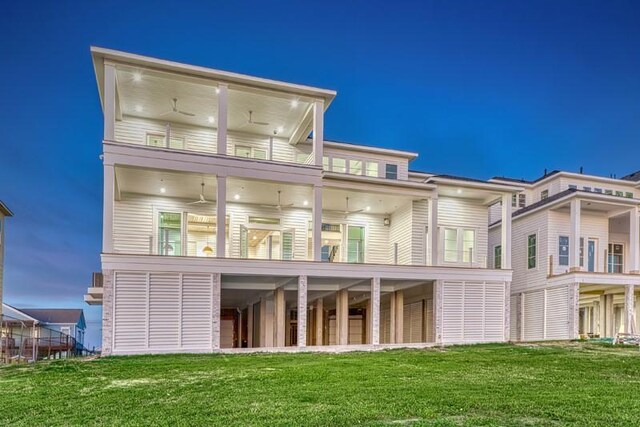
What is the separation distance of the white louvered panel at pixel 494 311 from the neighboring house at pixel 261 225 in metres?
0.06

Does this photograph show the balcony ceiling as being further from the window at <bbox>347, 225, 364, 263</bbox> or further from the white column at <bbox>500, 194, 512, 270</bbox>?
the white column at <bbox>500, 194, 512, 270</bbox>

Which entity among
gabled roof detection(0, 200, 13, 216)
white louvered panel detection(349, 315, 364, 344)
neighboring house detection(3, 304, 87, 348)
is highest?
gabled roof detection(0, 200, 13, 216)

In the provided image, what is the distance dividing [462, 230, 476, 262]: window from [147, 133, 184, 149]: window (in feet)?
46.5

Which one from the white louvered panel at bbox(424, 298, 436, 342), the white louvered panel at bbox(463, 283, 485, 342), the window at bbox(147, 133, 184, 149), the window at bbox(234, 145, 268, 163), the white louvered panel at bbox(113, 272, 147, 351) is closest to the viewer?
the white louvered panel at bbox(113, 272, 147, 351)

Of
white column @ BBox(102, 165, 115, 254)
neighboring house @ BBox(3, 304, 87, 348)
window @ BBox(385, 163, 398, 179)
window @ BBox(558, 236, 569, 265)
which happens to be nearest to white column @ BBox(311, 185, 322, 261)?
window @ BBox(385, 163, 398, 179)

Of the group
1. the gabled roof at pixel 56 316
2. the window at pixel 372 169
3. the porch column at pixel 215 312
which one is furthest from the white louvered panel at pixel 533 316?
the gabled roof at pixel 56 316

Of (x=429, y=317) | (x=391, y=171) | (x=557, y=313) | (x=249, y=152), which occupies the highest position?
(x=249, y=152)

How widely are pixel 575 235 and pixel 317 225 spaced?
39.4ft

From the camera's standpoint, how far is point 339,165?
2241cm

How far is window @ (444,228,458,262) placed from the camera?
913 inches

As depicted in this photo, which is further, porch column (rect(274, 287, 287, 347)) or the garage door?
the garage door

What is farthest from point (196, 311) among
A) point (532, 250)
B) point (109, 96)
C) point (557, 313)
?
point (532, 250)

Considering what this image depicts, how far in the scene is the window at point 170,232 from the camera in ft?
66.1

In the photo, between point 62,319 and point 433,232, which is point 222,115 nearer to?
point 433,232
